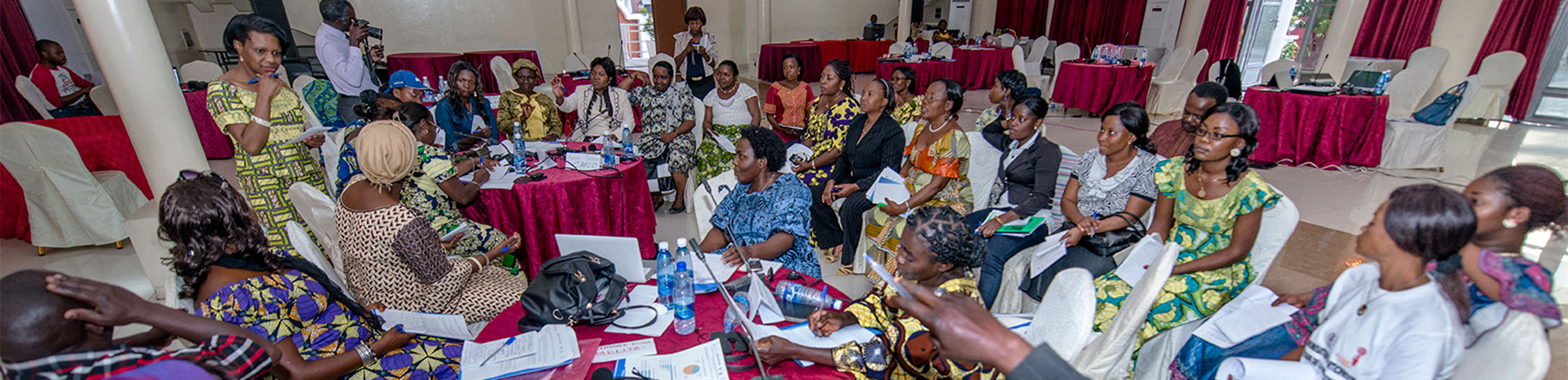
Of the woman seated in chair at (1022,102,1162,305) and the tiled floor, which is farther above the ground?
the woman seated in chair at (1022,102,1162,305)

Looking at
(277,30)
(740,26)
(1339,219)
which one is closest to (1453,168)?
(1339,219)

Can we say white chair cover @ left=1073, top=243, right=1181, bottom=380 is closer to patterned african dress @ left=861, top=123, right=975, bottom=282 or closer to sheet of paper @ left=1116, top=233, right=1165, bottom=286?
sheet of paper @ left=1116, top=233, right=1165, bottom=286

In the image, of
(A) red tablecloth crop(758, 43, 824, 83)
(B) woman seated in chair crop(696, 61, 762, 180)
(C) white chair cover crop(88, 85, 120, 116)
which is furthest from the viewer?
(A) red tablecloth crop(758, 43, 824, 83)

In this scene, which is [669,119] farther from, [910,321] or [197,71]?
[197,71]

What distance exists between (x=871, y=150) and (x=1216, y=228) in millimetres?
1795

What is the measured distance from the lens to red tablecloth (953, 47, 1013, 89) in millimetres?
10984

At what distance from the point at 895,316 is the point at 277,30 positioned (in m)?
2.99

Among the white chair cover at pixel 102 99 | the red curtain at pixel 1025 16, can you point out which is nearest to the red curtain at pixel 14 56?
the white chair cover at pixel 102 99

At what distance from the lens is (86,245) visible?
4031 millimetres

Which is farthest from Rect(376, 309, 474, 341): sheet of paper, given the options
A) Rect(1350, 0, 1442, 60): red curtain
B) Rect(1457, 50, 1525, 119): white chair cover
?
Rect(1350, 0, 1442, 60): red curtain

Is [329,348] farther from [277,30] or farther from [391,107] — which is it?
[391,107]

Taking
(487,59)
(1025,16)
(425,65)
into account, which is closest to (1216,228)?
(425,65)

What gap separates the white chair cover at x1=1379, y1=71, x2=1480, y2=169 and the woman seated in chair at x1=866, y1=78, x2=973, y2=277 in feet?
17.5

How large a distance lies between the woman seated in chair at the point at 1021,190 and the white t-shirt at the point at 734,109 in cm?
218
